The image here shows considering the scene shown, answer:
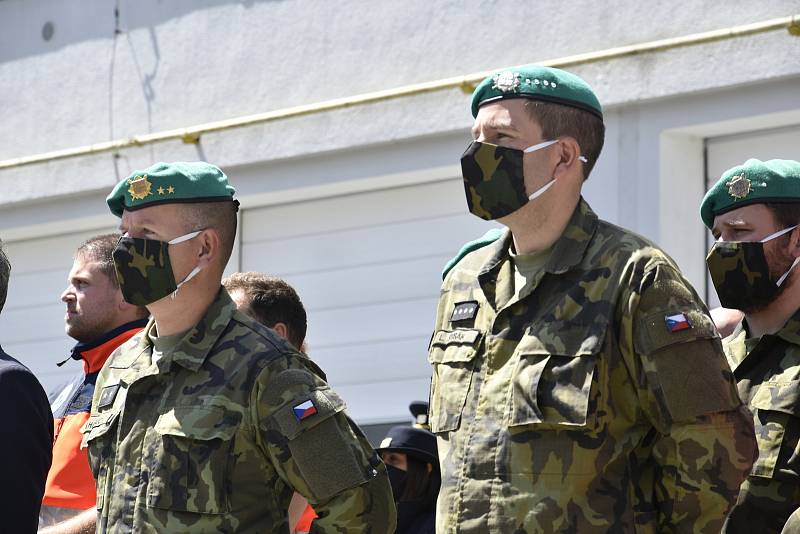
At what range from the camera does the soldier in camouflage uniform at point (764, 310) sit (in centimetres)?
414

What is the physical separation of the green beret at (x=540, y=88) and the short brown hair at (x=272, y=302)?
158 cm

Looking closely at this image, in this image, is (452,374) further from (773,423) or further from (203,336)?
(773,423)

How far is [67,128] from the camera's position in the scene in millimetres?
9922

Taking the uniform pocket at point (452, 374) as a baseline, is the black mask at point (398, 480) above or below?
below

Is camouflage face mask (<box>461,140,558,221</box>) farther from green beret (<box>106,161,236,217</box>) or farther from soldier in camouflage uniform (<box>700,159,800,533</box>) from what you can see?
soldier in camouflage uniform (<box>700,159,800,533</box>)

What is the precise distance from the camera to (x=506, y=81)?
3.83 m

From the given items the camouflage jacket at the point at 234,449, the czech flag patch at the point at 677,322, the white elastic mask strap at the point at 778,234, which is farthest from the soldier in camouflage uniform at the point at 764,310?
the camouflage jacket at the point at 234,449

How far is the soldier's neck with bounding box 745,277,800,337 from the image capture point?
4.49 metres

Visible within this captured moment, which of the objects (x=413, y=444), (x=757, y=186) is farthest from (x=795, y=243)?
(x=413, y=444)

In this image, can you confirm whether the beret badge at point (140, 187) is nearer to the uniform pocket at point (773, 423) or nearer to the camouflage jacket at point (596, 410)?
the camouflage jacket at point (596, 410)

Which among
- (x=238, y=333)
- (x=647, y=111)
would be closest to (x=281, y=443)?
(x=238, y=333)

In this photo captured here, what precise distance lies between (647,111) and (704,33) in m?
0.49

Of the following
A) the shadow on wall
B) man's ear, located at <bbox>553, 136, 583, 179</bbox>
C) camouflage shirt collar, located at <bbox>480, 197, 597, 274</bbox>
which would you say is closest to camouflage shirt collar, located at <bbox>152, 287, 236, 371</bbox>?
camouflage shirt collar, located at <bbox>480, 197, 597, 274</bbox>

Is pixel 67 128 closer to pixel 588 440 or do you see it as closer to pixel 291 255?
pixel 291 255
